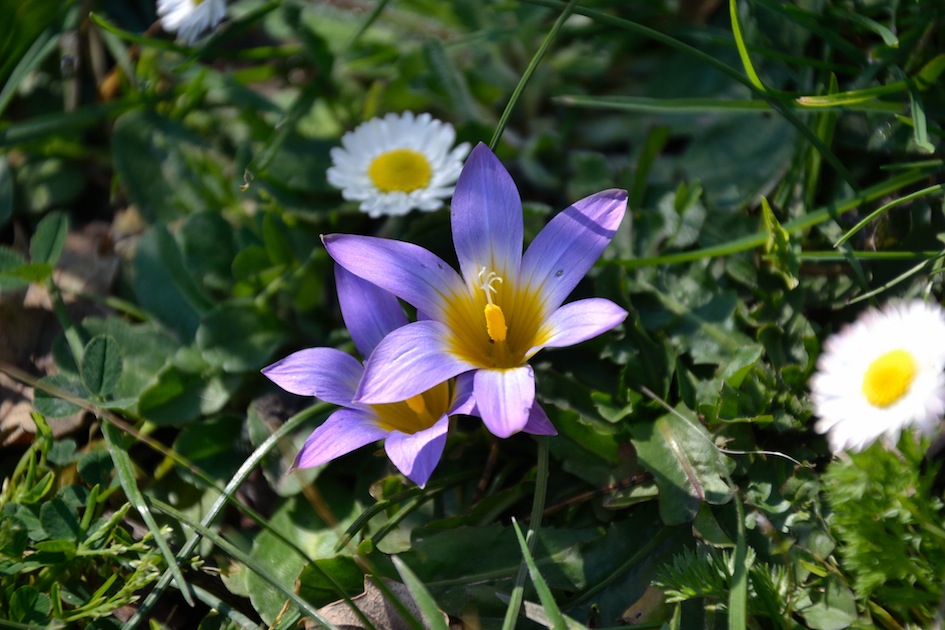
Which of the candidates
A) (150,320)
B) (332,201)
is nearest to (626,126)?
(332,201)

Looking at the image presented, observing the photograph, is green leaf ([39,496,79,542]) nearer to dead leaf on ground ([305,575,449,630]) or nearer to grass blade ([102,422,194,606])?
grass blade ([102,422,194,606])

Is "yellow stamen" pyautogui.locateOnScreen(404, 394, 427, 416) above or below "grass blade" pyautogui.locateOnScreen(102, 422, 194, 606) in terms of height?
above

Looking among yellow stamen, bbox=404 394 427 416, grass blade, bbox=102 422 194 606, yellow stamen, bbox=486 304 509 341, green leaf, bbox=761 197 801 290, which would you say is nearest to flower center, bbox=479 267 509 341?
yellow stamen, bbox=486 304 509 341

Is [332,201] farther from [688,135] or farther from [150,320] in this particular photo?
[688,135]

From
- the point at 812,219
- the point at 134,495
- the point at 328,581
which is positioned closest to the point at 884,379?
the point at 812,219

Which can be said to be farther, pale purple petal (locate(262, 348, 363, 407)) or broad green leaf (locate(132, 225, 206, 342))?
broad green leaf (locate(132, 225, 206, 342))

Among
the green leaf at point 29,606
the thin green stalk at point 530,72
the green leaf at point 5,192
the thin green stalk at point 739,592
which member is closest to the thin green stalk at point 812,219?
the thin green stalk at point 530,72
